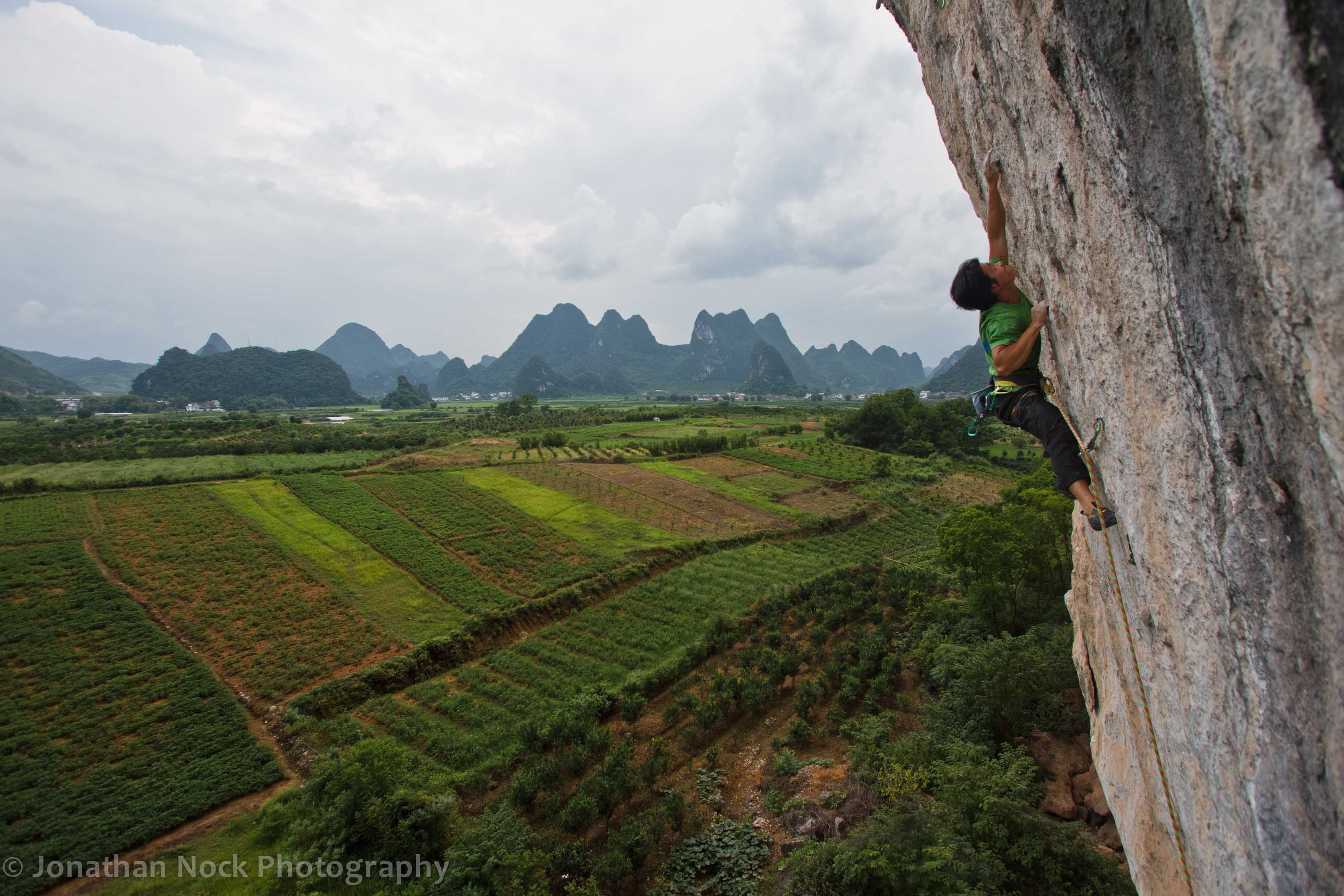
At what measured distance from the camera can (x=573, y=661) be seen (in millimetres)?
18719

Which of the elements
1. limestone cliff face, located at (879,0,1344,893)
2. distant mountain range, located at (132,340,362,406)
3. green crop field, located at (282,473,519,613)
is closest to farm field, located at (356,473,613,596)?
green crop field, located at (282,473,519,613)

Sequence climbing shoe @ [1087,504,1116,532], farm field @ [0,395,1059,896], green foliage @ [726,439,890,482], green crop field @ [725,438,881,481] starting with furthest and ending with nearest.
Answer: green crop field @ [725,438,881,481] → green foliage @ [726,439,890,482] → farm field @ [0,395,1059,896] → climbing shoe @ [1087,504,1116,532]

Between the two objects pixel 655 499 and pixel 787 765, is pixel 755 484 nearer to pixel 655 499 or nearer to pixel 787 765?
pixel 655 499

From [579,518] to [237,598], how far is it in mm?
16672

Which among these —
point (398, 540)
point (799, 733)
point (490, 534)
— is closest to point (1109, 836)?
point (799, 733)

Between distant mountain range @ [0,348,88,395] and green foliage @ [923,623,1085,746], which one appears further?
distant mountain range @ [0,348,88,395]

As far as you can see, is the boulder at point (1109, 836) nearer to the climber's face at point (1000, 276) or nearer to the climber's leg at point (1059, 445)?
the climber's leg at point (1059, 445)

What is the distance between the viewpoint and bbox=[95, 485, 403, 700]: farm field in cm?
1805

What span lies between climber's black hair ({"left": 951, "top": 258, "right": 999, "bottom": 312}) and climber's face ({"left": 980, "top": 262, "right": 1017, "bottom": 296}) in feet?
0.54

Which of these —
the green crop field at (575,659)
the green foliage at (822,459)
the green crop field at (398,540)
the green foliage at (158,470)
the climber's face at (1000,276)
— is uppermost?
the climber's face at (1000,276)

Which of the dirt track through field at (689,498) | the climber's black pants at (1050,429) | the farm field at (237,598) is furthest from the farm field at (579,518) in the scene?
the climber's black pants at (1050,429)

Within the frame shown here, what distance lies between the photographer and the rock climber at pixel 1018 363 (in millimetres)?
4270

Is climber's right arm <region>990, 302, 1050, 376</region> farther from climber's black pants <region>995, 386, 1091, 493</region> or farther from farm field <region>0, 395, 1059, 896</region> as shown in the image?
farm field <region>0, 395, 1059, 896</region>

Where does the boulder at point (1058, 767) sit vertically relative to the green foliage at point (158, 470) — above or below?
below
